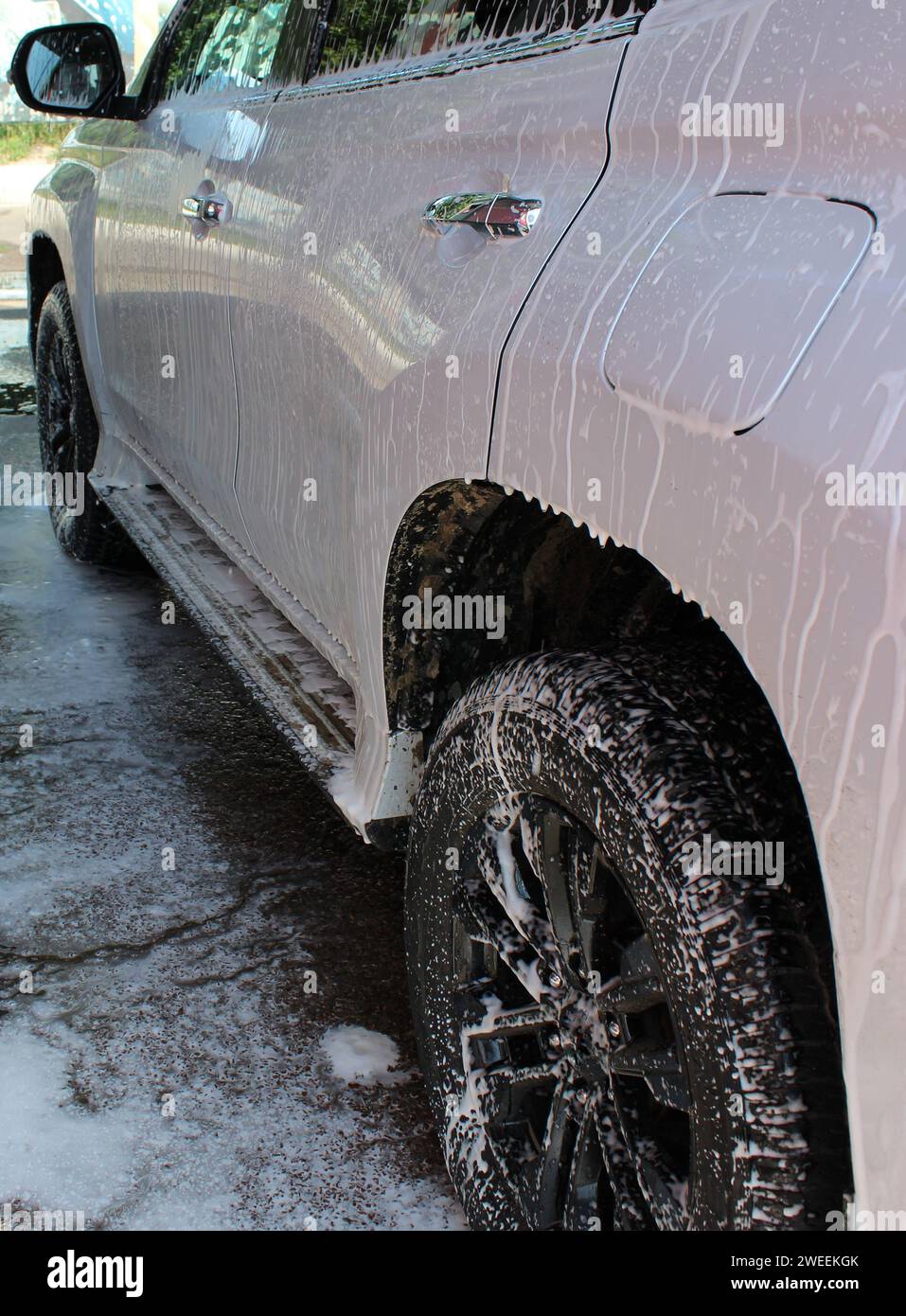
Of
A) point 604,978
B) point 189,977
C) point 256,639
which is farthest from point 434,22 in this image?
point 189,977

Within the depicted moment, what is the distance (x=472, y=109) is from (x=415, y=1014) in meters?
1.26

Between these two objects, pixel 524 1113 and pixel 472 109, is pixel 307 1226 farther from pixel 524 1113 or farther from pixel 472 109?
pixel 472 109

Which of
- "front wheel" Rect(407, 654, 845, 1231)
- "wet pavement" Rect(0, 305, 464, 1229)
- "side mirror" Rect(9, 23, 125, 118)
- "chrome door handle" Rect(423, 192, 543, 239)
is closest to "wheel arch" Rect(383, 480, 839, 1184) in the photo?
"front wheel" Rect(407, 654, 845, 1231)

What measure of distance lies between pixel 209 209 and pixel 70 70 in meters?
1.13

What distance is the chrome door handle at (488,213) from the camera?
59.7 inches

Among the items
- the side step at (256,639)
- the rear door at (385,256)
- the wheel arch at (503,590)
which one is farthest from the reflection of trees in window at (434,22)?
the side step at (256,639)

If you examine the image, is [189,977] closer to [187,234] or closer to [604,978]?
[604,978]

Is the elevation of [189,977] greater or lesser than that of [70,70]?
lesser

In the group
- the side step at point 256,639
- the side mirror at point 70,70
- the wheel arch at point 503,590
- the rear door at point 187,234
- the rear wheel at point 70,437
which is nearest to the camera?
the wheel arch at point 503,590

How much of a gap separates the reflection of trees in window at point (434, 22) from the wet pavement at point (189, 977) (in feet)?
5.22

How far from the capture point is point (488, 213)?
1.58 metres

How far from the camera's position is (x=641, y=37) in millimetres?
1384

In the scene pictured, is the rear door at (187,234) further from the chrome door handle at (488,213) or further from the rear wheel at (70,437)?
the chrome door handle at (488,213)
